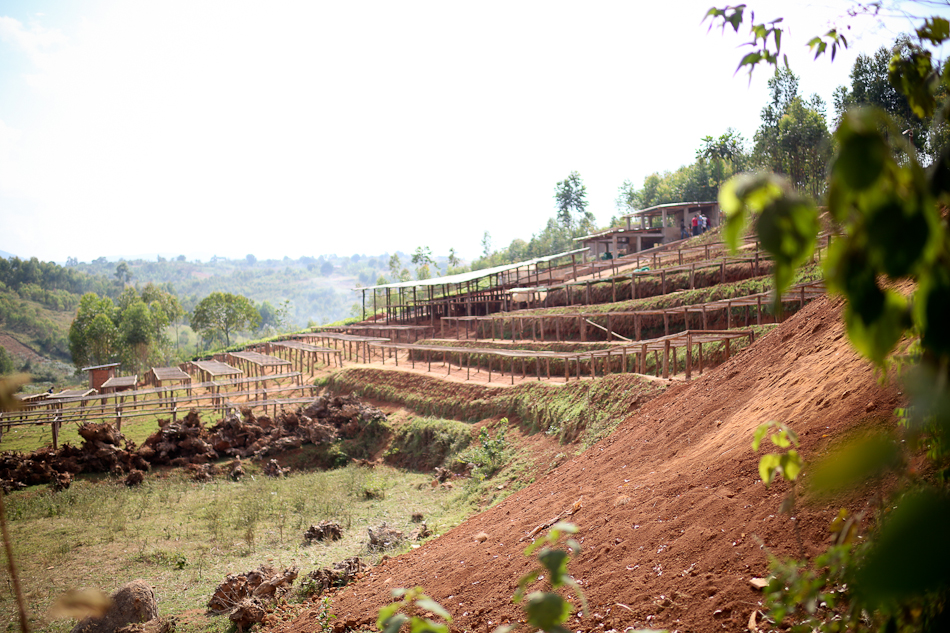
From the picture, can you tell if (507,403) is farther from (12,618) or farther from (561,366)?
(12,618)

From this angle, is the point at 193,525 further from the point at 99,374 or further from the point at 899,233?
the point at 99,374

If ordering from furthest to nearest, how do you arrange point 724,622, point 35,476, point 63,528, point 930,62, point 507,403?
point 507,403, point 35,476, point 63,528, point 724,622, point 930,62

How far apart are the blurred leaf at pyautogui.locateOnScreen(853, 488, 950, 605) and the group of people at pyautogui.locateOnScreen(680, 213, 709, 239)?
44.6 metres

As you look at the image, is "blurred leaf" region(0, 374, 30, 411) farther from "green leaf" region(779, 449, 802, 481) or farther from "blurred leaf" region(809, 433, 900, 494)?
"green leaf" region(779, 449, 802, 481)

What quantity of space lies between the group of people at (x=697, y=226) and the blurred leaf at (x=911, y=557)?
4457cm

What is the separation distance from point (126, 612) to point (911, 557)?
8645 mm

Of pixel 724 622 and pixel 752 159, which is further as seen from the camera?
pixel 752 159

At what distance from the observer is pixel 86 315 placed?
167 feet

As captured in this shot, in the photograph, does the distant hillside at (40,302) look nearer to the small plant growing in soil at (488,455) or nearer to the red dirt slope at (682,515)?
the small plant growing in soil at (488,455)

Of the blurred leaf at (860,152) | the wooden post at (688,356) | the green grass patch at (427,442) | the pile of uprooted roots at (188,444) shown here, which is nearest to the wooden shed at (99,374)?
the pile of uprooted roots at (188,444)

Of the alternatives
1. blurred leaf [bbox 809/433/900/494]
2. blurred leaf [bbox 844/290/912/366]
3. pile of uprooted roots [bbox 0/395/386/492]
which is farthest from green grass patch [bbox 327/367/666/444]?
blurred leaf [bbox 844/290/912/366]

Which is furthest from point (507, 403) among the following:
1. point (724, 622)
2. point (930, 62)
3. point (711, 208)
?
point (711, 208)

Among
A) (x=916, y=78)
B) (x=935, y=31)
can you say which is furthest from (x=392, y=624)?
(x=935, y=31)

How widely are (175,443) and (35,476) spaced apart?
343 cm
